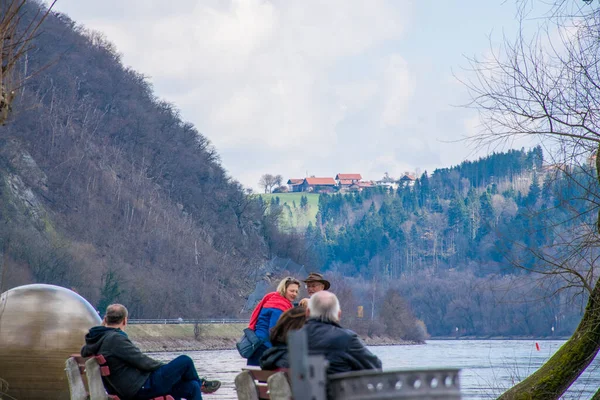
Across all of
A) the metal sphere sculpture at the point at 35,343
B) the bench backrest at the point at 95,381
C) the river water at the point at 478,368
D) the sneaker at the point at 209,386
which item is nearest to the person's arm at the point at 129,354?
the bench backrest at the point at 95,381

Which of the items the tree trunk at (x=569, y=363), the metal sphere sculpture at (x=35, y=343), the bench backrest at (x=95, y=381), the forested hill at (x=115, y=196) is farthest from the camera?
the forested hill at (x=115, y=196)

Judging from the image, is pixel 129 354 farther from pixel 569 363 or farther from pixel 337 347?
pixel 569 363

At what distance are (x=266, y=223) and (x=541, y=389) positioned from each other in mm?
127615

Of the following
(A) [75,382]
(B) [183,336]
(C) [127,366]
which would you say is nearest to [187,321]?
(B) [183,336]

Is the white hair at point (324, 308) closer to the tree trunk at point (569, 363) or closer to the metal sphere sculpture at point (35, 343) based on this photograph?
the tree trunk at point (569, 363)

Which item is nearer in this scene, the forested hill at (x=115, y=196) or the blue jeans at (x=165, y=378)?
the blue jeans at (x=165, y=378)

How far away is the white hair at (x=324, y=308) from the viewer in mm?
7070

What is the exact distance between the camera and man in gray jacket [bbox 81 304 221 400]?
→ 369 inches

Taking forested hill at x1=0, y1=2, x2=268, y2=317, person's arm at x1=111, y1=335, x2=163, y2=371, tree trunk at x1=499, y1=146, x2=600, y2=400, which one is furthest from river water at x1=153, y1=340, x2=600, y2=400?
forested hill at x1=0, y1=2, x2=268, y2=317

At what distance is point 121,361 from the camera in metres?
9.42

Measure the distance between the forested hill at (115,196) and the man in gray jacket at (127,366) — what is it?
59.1 m

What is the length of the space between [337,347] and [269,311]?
3154 mm

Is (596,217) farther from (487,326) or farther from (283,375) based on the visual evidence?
(487,326)

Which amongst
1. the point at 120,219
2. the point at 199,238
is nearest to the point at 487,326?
the point at 199,238
